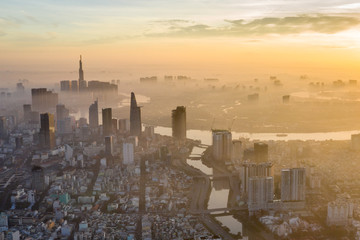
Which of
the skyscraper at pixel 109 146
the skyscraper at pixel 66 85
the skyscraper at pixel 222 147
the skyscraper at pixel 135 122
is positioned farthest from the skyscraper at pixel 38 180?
the skyscraper at pixel 66 85

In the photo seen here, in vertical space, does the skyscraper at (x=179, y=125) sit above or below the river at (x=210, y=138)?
above

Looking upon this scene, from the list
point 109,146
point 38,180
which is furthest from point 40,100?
point 38,180

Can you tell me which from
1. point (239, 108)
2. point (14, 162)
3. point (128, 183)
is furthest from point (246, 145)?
point (239, 108)

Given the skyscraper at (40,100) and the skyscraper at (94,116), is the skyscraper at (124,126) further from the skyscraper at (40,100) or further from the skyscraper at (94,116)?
the skyscraper at (40,100)

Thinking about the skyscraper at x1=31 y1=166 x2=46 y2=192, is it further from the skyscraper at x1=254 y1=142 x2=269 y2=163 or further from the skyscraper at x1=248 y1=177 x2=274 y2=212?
the skyscraper at x1=254 y1=142 x2=269 y2=163

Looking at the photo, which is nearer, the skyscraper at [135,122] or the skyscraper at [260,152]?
the skyscraper at [260,152]

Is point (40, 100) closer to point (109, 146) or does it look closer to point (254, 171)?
point (109, 146)

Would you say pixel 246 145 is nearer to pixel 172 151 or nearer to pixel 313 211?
pixel 172 151
